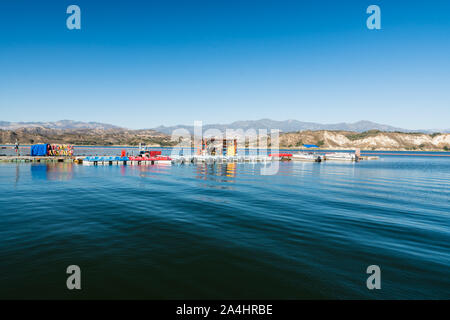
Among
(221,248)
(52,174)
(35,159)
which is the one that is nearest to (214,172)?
(52,174)

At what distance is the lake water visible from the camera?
32.7 ft

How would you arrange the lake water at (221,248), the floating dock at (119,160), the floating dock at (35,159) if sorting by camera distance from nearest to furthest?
1. the lake water at (221,248)
2. the floating dock at (35,159)
3. the floating dock at (119,160)

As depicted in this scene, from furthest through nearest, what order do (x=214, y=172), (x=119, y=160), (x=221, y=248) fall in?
(x=119, y=160) < (x=214, y=172) < (x=221, y=248)

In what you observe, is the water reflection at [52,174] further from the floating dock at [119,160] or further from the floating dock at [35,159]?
the floating dock at [35,159]

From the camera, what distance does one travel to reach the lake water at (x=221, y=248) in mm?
9953

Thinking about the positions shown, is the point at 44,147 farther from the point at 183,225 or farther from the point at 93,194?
the point at 183,225

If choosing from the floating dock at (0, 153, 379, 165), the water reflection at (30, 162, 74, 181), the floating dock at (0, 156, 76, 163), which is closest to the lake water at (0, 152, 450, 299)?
the water reflection at (30, 162, 74, 181)

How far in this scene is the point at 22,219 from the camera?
59.7 ft

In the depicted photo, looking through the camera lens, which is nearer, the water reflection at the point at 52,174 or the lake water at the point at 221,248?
the lake water at the point at 221,248

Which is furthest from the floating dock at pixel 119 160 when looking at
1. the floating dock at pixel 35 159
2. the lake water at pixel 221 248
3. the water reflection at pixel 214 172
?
the lake water at pixel 221 248

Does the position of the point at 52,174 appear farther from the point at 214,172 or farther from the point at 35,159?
the point at 35,159

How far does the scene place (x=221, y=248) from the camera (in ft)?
45.1
